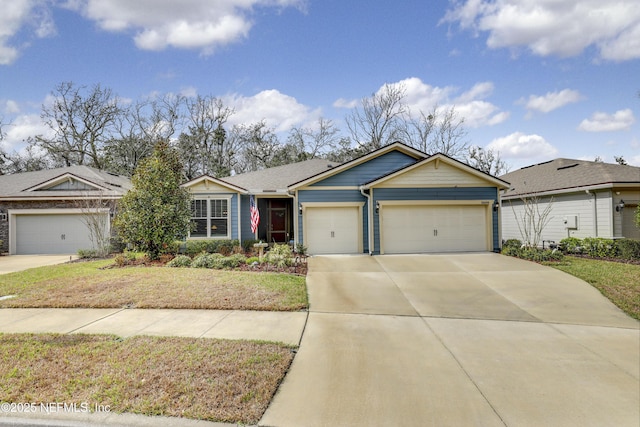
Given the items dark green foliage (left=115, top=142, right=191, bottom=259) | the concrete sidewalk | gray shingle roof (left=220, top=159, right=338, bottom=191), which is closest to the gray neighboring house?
dark green foliage (left=115, top=142, right=191, bottom=259)

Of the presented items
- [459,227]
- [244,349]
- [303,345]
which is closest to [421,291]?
[303,345]

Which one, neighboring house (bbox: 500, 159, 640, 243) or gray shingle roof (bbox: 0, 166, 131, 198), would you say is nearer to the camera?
neighboring house (bbox: 500, 159, 640, 243)

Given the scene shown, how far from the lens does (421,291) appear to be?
7.98 metres

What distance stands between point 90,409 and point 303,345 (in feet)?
8.38

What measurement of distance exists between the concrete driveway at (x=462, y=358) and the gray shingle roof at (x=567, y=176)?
8341mm

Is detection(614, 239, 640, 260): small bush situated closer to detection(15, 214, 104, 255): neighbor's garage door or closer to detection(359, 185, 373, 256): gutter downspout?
detection(359, 185, 373, 256): gutter downspout

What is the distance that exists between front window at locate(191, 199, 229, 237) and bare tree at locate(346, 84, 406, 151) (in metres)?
18.5

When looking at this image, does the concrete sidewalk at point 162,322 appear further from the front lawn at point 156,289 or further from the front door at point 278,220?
the front door at point 278,220

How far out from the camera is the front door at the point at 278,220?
17.5 metres

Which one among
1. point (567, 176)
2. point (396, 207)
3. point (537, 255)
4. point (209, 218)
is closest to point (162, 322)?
point (396, 207)

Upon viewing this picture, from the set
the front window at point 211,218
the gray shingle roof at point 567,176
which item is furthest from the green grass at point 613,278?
the front window at point 211,218

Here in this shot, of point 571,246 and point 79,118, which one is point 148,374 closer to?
point 571,246

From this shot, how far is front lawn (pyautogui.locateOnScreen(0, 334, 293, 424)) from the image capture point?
3.11 meters

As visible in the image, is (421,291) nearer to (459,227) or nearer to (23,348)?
(459,227)
